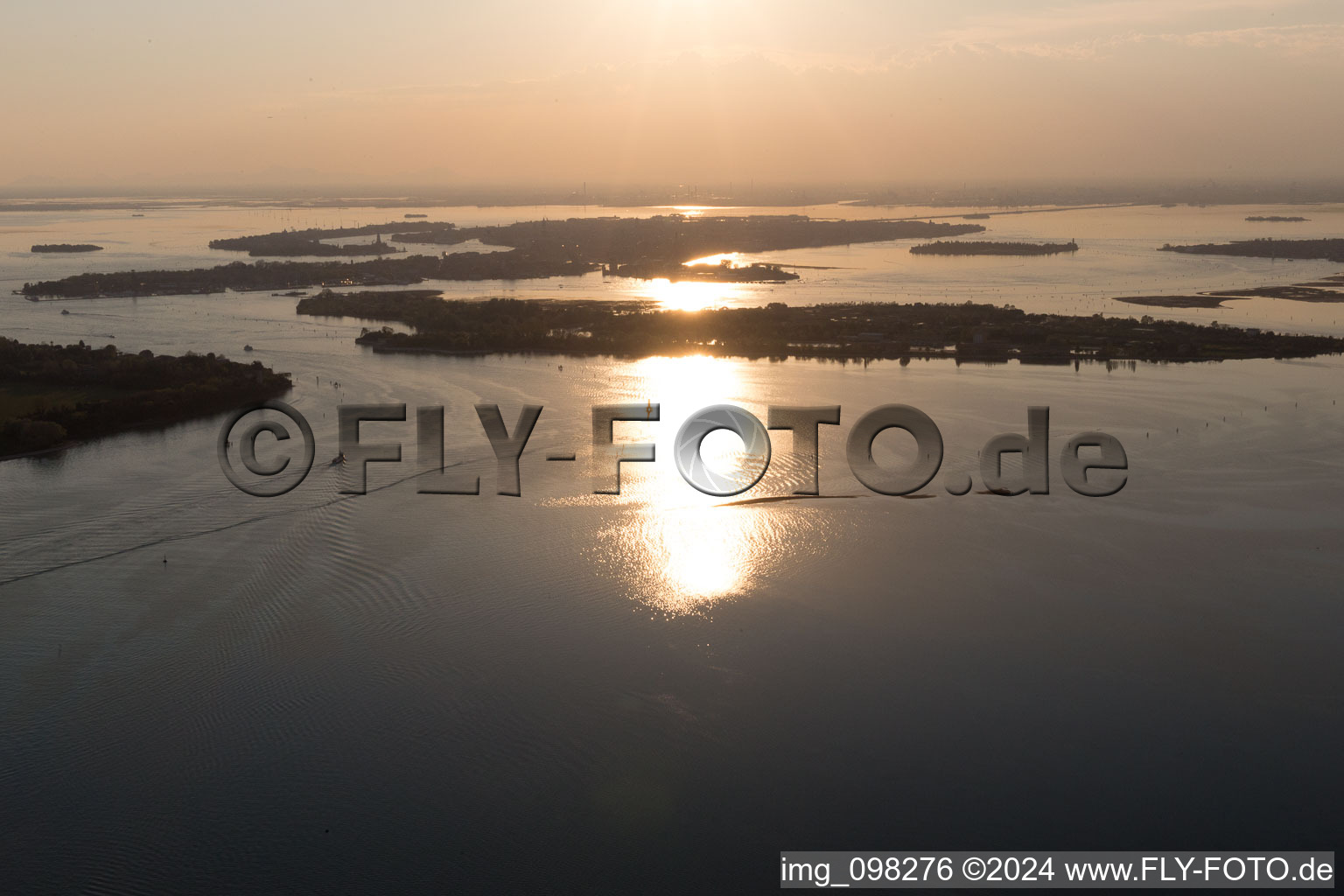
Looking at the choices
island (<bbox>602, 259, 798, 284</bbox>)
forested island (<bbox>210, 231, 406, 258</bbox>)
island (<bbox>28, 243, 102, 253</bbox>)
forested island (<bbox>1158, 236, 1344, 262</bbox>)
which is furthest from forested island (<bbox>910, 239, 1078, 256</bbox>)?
island (<bbox>28, 243, 102, 253</bbox>)

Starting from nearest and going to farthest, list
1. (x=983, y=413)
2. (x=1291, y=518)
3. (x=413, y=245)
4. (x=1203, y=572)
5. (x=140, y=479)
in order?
(x=1203, y=572)
(x=1291, y=518)
(x=140, y=479)
(x=983, y=413)
(x=413, y=245)

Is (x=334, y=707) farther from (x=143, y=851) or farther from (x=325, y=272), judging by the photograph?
(x=325, y=272)

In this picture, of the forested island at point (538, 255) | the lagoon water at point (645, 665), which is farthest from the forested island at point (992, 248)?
the lagoon water at point (645, 665)

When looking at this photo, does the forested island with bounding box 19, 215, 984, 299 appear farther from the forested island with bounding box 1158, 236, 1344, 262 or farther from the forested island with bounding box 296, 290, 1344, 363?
the forested island with bounding box 1158, 236, 1344, 262

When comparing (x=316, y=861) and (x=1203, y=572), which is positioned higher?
(x=1203, y=572)

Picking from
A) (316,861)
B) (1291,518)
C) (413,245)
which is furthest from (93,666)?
(413,245)

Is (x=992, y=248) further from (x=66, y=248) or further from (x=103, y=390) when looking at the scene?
(x=66, y=248)
